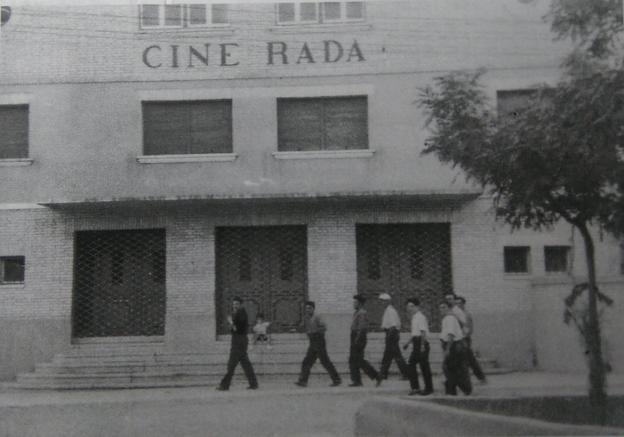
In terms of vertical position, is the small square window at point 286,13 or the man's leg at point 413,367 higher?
the small square window at point 286,13

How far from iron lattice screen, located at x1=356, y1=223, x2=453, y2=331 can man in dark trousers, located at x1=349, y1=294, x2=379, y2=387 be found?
310 cm

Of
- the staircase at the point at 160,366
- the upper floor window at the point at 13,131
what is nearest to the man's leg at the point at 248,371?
the staircase at the point at 160,366

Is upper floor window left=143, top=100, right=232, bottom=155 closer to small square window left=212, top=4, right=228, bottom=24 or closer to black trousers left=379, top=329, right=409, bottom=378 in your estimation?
small square window left=212, top=4, right=228, bottom=24

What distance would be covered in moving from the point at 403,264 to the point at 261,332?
11.4ft

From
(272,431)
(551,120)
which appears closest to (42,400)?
(272,431)

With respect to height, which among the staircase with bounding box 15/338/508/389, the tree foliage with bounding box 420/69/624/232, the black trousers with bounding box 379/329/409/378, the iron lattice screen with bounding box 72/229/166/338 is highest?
the tree foliage with bounding box 420/69/624/232

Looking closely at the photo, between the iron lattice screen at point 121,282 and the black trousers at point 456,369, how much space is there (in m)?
7.24

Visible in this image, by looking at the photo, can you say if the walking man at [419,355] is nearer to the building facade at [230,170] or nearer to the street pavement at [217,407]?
the street pavement at [217,407]

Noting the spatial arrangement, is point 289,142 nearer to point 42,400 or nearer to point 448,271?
point 448,271

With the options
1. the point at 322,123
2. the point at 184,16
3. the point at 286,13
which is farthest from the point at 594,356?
the point at 184,16

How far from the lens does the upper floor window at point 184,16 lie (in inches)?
653

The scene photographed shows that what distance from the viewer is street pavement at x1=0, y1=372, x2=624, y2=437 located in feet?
33.6

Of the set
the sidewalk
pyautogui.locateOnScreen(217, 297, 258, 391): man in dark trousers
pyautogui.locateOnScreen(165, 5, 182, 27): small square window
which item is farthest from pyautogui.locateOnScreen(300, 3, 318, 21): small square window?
the sidewalk

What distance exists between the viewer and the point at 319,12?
16.5 m
